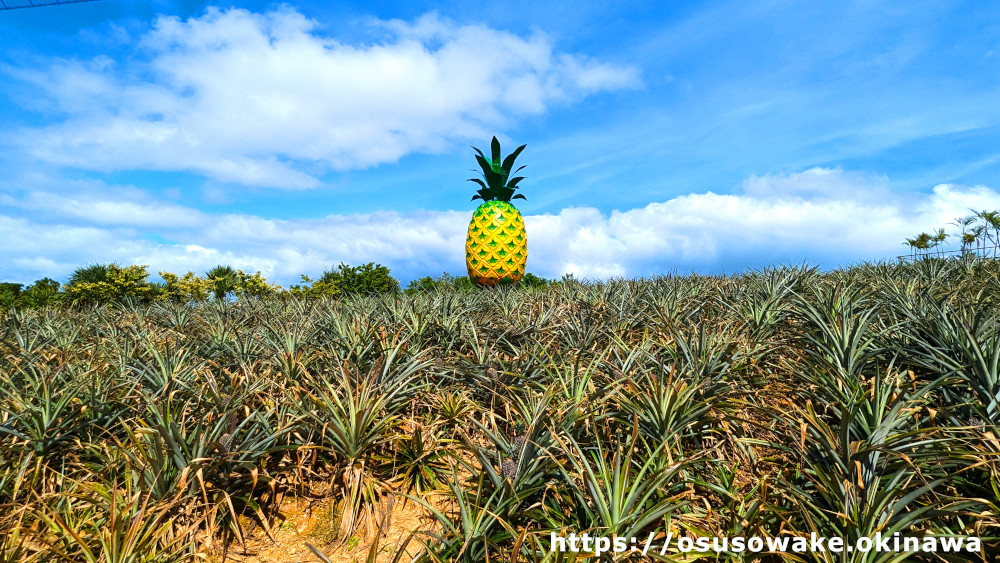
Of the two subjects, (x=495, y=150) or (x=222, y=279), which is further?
(x=222, y=279)

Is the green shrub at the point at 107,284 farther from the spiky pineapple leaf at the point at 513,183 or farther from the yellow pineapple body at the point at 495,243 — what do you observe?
the spiky pineapple leaf at the point at 513,183

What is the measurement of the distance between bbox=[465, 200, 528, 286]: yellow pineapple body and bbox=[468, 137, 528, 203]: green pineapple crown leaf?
1.76 ft

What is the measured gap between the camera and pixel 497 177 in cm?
1482

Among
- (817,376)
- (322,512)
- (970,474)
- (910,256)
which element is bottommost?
(322,512)

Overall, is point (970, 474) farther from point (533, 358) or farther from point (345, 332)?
point (345, 332)

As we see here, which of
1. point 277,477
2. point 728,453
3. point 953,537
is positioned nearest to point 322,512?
point 277,477

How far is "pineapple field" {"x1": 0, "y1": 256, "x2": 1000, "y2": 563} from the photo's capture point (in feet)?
8.09

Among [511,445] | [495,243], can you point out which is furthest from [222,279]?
[511,445]

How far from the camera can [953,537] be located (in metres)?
2.15

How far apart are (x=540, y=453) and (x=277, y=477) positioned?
75.4 inches

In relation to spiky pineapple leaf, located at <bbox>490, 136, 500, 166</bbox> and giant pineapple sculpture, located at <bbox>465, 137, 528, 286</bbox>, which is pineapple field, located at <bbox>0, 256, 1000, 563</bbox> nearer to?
giant pineapple sculpture, located at <bbox>465, 137, 528, 286</bbox>

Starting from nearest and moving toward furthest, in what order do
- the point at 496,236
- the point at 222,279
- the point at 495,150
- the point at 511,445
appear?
the point at 511,445 < the point at 496,236 < the point at 495,150 < the point at 222,279

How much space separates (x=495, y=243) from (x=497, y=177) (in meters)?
→ 2.24

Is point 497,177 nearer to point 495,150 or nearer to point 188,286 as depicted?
point 495,150
